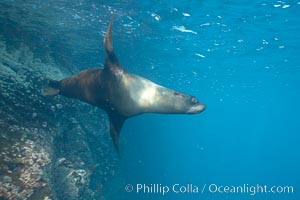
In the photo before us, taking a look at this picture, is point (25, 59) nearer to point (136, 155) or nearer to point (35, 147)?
point (35, 147)

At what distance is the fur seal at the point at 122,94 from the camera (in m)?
6.07

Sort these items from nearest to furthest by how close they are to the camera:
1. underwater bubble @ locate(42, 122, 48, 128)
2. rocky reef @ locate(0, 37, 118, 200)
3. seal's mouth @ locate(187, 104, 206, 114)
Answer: seal's mouth @ locate(187, 104, 206, 114)
rocky reef @ locate(0, 37, 118, 200)
underwater bubble @ locate(42, 122, 48, 128)

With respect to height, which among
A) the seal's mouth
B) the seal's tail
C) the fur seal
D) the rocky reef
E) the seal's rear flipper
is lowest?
the rocky reef

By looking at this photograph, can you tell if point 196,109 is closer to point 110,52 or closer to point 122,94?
point 122,94

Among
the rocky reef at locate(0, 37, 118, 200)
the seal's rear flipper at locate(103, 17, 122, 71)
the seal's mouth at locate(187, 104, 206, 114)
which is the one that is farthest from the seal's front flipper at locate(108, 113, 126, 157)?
the rocky reef at locate(0, 37, 118, 200)

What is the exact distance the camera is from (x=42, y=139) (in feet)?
32.1

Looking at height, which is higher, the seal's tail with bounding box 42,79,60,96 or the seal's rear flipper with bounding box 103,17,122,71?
the seal's rear flipper with bounding box 103,17,122,71

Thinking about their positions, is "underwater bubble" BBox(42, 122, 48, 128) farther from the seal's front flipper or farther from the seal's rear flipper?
the seal's rear flipper

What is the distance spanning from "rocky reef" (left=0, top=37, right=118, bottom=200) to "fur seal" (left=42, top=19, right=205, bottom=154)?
9.08ft

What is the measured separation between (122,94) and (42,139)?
439 cm

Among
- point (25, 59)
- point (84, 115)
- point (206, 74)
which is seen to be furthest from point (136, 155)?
point (25, 59)

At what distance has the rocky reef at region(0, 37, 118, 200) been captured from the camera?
27.7 feet

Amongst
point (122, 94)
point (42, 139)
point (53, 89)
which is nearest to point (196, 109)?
point (122, 94)

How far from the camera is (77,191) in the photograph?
11.2 meters
